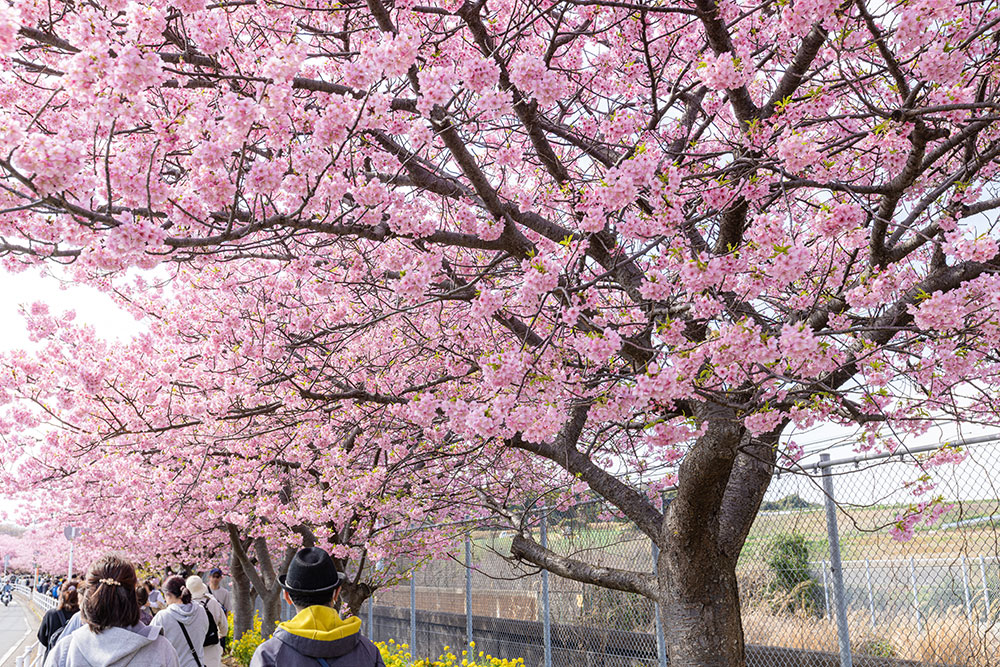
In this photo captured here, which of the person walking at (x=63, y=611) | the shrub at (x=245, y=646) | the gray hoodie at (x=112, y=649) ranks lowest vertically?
the shrub at (x=245, y=646)

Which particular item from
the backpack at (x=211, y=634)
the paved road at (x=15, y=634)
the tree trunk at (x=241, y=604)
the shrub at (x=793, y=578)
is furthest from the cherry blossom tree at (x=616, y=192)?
the paved road at (x=15, y=634)

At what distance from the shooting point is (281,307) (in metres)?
8.56

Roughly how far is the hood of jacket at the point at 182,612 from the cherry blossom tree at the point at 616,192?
1936 millimetres

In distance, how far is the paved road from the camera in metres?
18.5

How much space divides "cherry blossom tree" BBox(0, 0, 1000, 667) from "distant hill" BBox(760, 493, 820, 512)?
0.38 m

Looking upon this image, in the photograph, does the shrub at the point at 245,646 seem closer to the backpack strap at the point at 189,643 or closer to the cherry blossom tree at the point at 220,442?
the cherry blossom tree at the point at 220,442

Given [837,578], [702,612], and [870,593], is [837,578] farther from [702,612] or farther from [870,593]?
[702,612]

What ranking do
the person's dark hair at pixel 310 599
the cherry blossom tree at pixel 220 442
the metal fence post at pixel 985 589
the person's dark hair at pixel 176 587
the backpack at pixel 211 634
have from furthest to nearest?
the cherry blossom tree at pixel 220 442
the backpack at pixel 211 634
the person's dark hair at pixel 176 587
the metal fence post at pixel 985 589
the person's dark hair at pixel 310 599

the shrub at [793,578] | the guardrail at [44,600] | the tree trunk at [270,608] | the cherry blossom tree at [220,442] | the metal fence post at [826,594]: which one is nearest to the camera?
the metal fence post at [826,594]

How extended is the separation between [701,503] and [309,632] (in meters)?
2.59

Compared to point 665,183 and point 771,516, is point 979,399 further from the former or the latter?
point 665,183

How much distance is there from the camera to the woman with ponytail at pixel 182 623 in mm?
6227

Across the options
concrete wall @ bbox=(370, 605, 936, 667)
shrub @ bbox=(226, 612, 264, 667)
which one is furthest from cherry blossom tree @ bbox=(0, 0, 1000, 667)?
shrub @ bbox=(226, 612, 264, 667)

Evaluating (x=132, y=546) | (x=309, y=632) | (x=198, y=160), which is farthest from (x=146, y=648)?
(x=132, y=546)
